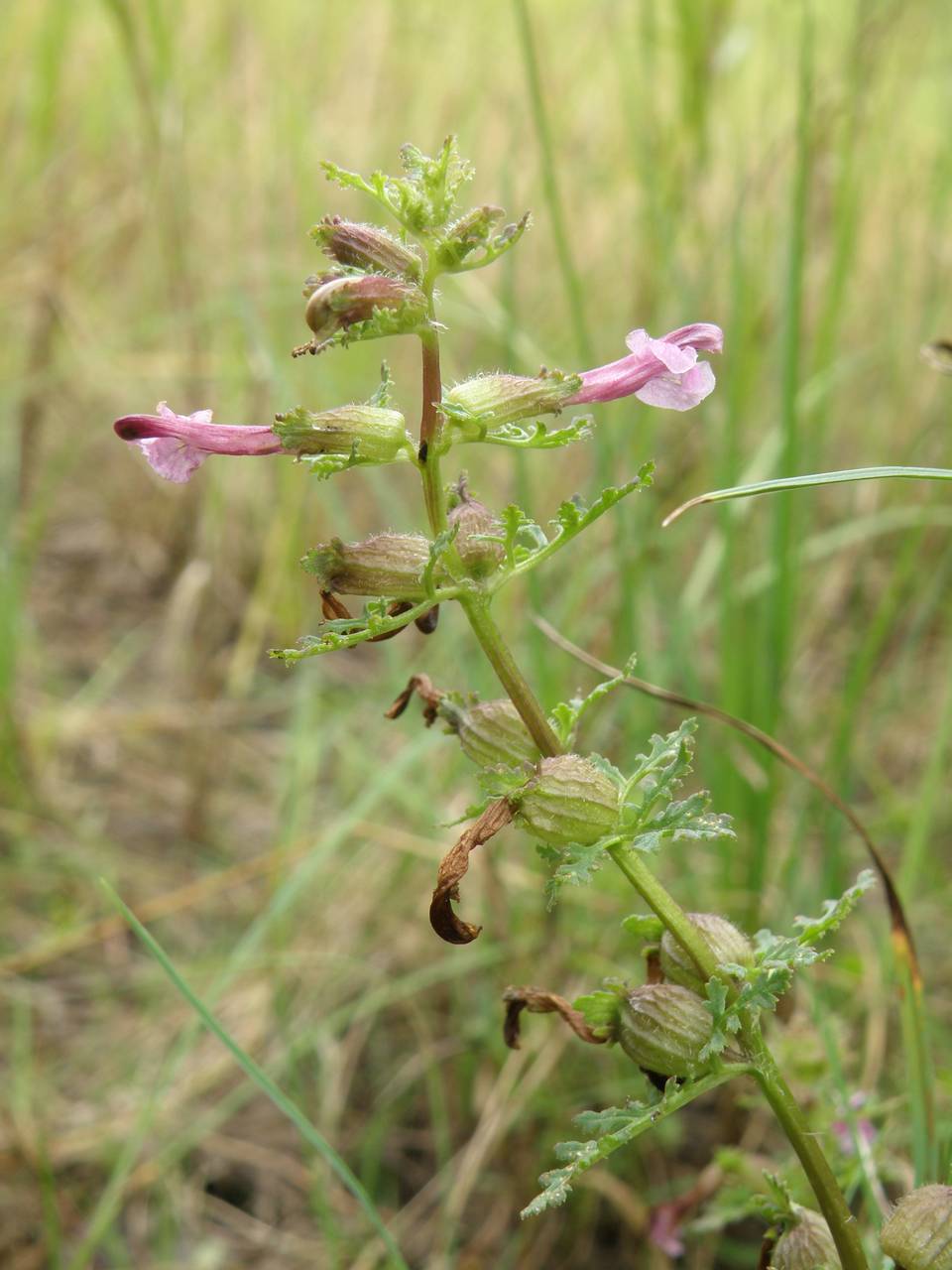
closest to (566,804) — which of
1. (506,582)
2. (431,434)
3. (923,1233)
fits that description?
(506,582)

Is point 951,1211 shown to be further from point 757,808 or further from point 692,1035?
point 757,808

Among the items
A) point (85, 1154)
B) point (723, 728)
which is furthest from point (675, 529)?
point (85, 1154)

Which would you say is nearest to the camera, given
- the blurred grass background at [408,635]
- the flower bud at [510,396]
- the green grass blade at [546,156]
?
the flower bud at [510,396]

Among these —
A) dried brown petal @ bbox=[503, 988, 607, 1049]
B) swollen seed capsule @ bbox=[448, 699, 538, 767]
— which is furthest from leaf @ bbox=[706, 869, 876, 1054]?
swollen seed capsule @ bbox=[448, 699, 538, 767]

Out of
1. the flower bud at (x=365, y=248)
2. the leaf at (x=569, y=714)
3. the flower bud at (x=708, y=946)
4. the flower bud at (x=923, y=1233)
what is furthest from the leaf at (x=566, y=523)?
the flower bud at (x=923, y=1233)

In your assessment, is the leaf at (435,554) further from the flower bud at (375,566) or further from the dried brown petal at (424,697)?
the dried brown petal at (424,697)

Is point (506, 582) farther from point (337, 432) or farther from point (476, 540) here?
point (337, 432)

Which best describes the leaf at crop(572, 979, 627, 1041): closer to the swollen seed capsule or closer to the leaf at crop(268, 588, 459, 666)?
the swollen seed capsule
